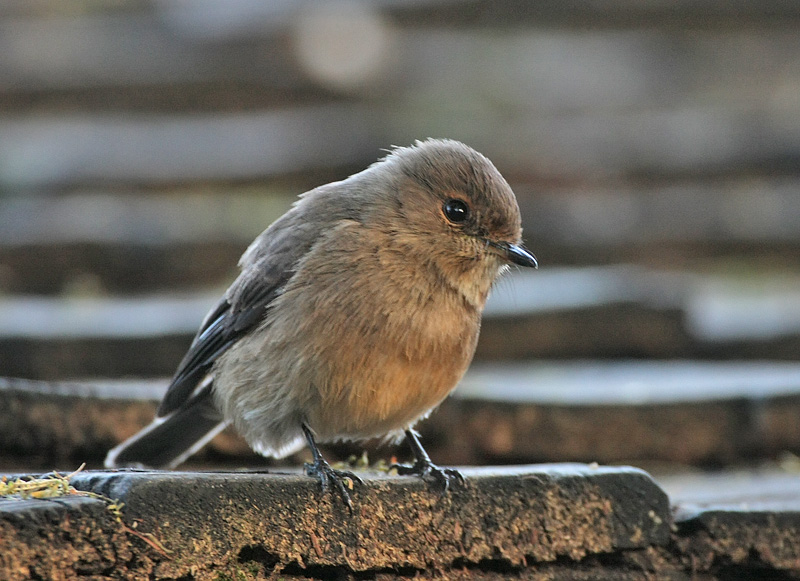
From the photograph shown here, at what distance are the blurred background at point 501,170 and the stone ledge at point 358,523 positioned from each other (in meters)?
1.10

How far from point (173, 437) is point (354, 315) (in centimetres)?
102

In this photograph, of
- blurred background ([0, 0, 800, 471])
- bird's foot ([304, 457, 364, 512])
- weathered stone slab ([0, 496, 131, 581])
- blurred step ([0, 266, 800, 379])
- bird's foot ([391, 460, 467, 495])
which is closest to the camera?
weathered stone slab ([0, 496, 131, 581])

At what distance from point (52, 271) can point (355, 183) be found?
10.8 feet

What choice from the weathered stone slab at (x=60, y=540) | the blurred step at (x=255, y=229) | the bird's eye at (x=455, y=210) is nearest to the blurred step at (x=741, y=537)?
the bird's eye at (x=455, y=210)

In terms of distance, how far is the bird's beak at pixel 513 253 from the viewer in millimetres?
3936

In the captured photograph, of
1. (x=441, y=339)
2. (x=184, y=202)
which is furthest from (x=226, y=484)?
(x=184, y=202)

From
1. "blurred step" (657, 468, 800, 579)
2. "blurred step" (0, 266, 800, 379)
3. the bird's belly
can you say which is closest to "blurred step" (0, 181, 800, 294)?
"blurred step" (0, 266, 800, 379)

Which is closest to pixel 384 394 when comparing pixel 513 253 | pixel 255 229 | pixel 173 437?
pixel 513 253

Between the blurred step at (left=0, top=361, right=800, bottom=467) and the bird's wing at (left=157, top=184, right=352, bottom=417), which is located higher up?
the bird's wing at (left=157, top=184, right=352, bottom=417)

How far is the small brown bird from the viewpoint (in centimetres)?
353

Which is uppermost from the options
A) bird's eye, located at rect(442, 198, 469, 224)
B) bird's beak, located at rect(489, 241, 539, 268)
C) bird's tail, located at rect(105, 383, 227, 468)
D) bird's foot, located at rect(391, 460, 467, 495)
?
bird's eye, located at rect(442, 198, 469, 224)

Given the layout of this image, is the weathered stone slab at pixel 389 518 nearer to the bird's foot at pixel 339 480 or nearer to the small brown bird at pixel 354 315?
the bird's foot at pixel 339 480

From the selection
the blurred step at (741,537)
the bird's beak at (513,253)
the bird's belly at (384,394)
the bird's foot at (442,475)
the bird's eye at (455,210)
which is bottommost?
the blurred step at (741,537)

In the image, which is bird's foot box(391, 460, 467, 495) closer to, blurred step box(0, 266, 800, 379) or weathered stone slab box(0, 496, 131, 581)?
weathered stone slab box(0, 496, 131, 581)
